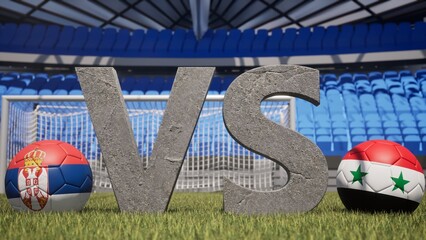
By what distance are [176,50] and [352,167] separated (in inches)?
501

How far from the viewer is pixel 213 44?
15758 millimetres

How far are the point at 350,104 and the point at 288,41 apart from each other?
3598 mm

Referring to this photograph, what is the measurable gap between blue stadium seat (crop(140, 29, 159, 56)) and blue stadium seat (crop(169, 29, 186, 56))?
0.66 m

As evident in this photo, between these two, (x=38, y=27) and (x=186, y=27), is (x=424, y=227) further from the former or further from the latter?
(x=186, y=27)

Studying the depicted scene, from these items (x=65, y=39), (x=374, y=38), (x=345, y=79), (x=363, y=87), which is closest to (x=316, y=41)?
(x=345, y=79)

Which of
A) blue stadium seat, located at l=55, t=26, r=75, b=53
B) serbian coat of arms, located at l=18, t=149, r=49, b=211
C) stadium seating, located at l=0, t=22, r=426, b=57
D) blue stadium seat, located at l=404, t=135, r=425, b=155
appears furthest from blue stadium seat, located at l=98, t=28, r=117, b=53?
serbian coat of arms, located at l=18, t=149, r=49, b=211

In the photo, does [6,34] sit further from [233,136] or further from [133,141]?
[233,136]

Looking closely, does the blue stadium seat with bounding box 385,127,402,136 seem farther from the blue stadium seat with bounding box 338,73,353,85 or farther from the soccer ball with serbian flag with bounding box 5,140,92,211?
the soccer ball with serbian flag with bounding box 5,140,92,211

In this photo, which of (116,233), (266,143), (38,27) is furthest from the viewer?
(38,27)

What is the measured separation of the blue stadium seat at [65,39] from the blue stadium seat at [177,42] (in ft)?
12.2

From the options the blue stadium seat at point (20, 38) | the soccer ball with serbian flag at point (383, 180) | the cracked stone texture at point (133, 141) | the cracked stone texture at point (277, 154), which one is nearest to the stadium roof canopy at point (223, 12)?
the blue stadium seat at point (20, 38)

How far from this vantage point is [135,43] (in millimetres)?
15672

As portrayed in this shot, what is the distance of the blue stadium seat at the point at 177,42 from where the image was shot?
1561 centimetres

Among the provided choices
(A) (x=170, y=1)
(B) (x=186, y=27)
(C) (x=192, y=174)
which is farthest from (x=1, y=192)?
(B) (x=186, y=27)
